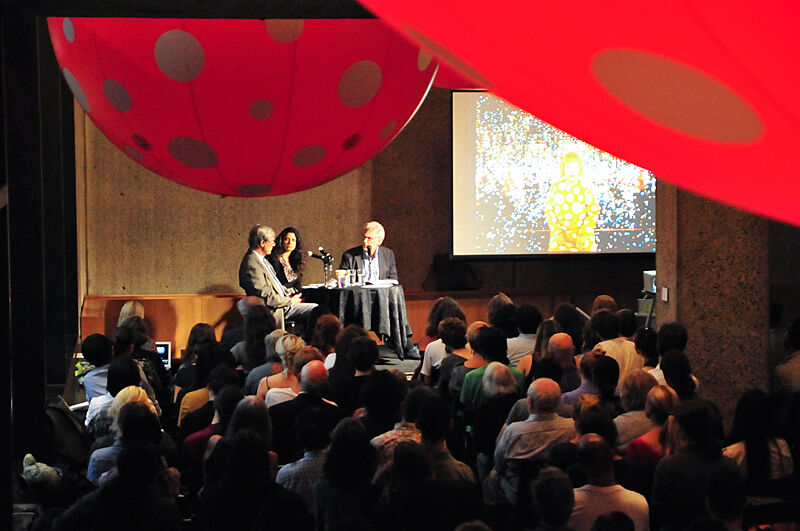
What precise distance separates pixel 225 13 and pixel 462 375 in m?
3.28

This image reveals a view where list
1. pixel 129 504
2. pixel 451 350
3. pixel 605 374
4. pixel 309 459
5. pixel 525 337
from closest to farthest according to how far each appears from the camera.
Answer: pixel 129 504, pixel 309 459, pixel 605 374, pixel 451 350, pixel 525 337

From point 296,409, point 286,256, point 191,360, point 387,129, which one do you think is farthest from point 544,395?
point 286,256

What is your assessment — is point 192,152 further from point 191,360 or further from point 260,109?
point 191,360

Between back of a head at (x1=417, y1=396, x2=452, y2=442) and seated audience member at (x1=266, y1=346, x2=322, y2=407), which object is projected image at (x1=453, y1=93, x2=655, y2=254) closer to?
seated audience member at (x1=266, y1=346, x2=322, y2=407)

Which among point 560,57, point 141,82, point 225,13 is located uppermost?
point 225,13

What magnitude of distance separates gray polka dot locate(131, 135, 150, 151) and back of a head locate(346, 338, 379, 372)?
2728mm

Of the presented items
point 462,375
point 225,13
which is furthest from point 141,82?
point 462,375

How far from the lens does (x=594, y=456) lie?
10.2 ft

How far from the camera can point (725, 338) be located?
6.68 meters

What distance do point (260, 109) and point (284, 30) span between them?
15cm

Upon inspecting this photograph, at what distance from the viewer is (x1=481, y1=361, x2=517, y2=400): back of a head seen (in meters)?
4.31

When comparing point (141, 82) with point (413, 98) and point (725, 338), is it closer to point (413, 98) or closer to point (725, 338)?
point (413, 98)

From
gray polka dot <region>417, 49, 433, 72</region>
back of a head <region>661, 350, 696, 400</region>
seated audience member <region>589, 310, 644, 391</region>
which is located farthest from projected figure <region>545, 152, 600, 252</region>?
gray polka dot <region>417, 49, 433, 72</region>

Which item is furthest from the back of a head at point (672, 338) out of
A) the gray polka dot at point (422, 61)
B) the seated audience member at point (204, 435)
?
the gray polka dot at point (422, 61)
